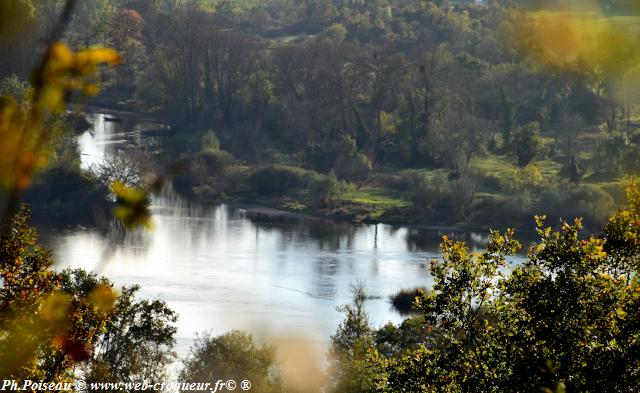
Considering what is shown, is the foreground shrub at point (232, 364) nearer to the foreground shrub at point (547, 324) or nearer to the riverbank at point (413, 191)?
the foreground shrub at point (547, 324)

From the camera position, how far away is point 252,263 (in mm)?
49938

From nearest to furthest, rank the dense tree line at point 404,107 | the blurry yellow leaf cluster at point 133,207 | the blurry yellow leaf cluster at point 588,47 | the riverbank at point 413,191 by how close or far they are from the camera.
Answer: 1. the blurry yellow leaf cluster at point 133,207
2. the riverbank at point 413,191
3. the dense tree line at point 404,107
4. the blurry yellow leaf cluster at point 588,47

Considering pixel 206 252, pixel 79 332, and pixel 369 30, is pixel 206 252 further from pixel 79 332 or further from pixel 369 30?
pixel 369 30

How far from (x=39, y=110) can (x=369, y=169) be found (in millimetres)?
72280

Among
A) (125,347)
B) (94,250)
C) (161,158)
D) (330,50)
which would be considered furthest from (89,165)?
(125,347)

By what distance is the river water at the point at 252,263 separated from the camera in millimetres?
39562

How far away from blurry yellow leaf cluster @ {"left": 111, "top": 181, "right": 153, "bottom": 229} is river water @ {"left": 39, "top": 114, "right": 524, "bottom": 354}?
27303 mm

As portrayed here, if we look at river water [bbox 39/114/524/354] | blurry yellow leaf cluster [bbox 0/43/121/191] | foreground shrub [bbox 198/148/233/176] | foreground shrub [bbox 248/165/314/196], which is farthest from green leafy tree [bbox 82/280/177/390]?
foreground shrub [bbox 198/148/233/176]

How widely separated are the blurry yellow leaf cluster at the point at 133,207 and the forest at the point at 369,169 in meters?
0.01

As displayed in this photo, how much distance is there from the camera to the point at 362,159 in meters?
76.4

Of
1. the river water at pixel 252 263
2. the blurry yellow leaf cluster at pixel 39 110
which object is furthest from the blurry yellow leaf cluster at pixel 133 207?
the river water at pixel 252 263

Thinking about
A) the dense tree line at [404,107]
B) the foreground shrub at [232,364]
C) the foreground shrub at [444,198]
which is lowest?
the foreground shrub at [232,364]

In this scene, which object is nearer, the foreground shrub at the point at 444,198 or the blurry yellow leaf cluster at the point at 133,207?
the blurry yellow leaf cluster at the point at 133,207

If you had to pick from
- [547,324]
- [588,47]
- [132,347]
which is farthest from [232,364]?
[588,47]
